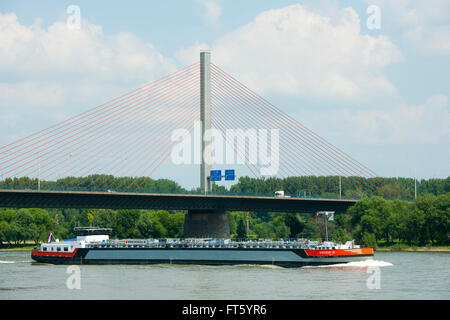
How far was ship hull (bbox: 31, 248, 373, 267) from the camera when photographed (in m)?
60.2

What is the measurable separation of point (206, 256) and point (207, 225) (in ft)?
96.6

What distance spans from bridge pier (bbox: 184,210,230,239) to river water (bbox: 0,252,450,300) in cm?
2984

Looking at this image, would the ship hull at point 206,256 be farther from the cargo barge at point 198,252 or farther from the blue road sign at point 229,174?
the blue road sign at point 229,174

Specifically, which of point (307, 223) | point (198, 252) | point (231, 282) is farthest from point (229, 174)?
point (231, 282)

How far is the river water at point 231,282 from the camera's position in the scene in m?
41.1

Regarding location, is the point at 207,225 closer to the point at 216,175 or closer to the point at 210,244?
the point at 216,175

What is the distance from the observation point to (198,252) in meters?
65.6

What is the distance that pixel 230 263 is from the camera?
64.1 metres

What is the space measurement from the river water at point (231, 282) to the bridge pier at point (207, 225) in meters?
29.8

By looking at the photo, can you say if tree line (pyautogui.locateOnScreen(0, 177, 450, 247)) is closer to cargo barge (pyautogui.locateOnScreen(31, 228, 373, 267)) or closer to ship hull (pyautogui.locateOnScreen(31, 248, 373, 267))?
cargo barge (pyautogui.locateOnScreen(31, 228, 373, 267))

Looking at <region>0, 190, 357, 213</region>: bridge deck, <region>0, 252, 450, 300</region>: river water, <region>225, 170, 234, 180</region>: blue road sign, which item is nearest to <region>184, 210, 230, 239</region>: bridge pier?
<region>0, 190, 357, 213</region>: bridge deck
